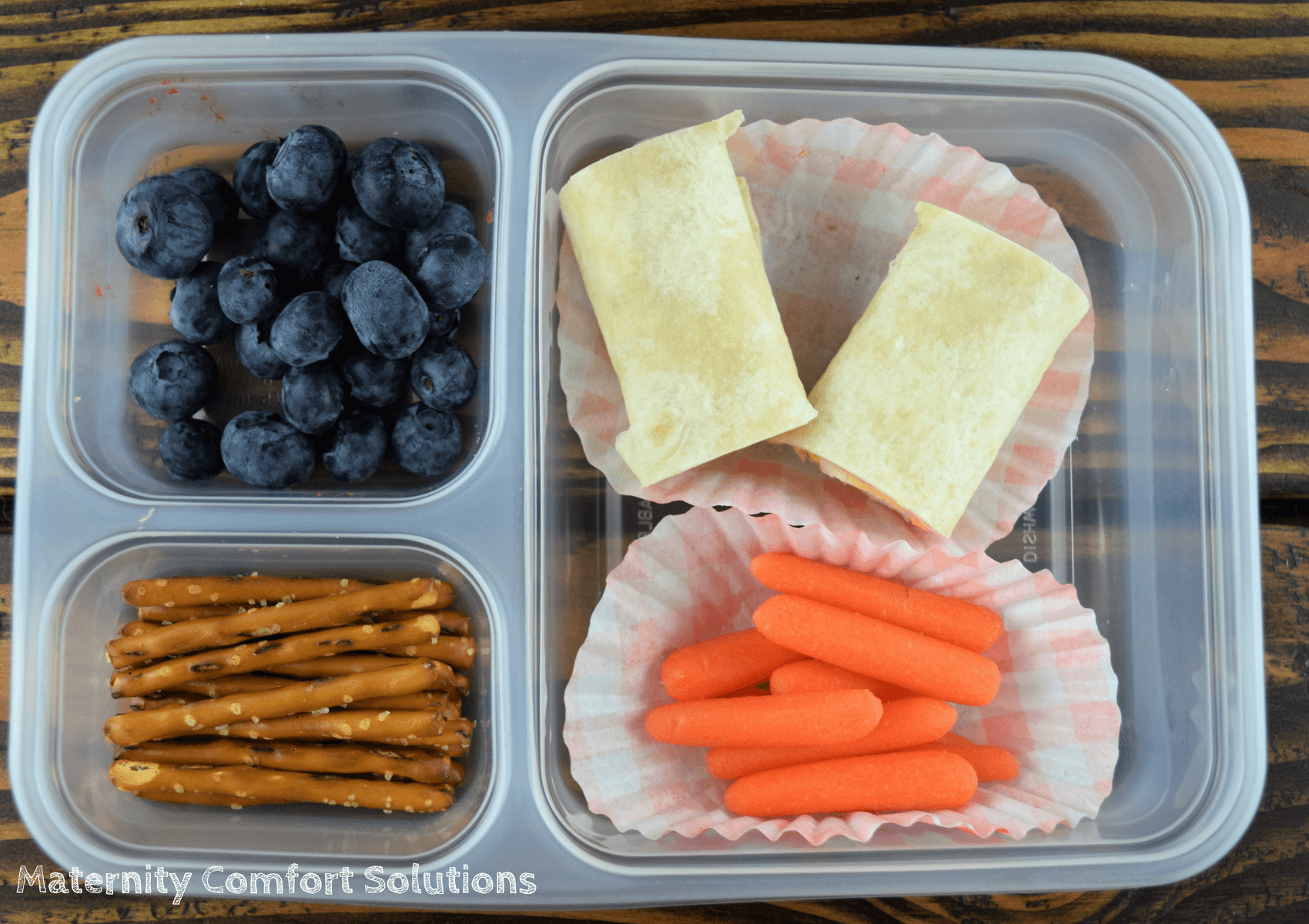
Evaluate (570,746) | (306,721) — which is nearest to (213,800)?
(306,721)

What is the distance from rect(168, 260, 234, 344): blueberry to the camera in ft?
3.41

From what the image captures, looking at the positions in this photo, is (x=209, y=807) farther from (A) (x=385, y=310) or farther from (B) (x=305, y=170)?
(B) (x=305, y=170)

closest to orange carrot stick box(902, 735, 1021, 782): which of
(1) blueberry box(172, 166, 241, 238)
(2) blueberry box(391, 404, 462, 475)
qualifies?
(2) blueberry box(391, 404, 462, 475)

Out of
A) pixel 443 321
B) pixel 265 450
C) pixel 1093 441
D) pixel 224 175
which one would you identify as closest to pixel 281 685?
pixel 265 450

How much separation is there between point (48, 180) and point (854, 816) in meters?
1.33

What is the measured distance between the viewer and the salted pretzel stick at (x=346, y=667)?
1.05 meters

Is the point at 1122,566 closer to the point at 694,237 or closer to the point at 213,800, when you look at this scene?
the point at 694,237

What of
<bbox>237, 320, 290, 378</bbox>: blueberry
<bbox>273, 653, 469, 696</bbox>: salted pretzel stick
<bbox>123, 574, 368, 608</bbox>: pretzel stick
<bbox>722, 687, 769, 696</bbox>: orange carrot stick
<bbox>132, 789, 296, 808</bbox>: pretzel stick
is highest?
<bbox>237, 320, 290, 378</bbox>: blueberry

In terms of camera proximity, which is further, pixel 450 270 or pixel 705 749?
pixel 705 749

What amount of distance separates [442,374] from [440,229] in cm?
20

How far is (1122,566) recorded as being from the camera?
1.20m

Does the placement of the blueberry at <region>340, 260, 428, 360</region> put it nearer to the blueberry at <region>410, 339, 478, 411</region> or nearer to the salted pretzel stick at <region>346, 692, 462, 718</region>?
the blueberry at <region>410, 339, 478, 411</region>

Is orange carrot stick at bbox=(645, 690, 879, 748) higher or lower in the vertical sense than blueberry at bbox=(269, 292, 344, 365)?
lower

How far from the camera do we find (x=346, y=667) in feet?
3.47
